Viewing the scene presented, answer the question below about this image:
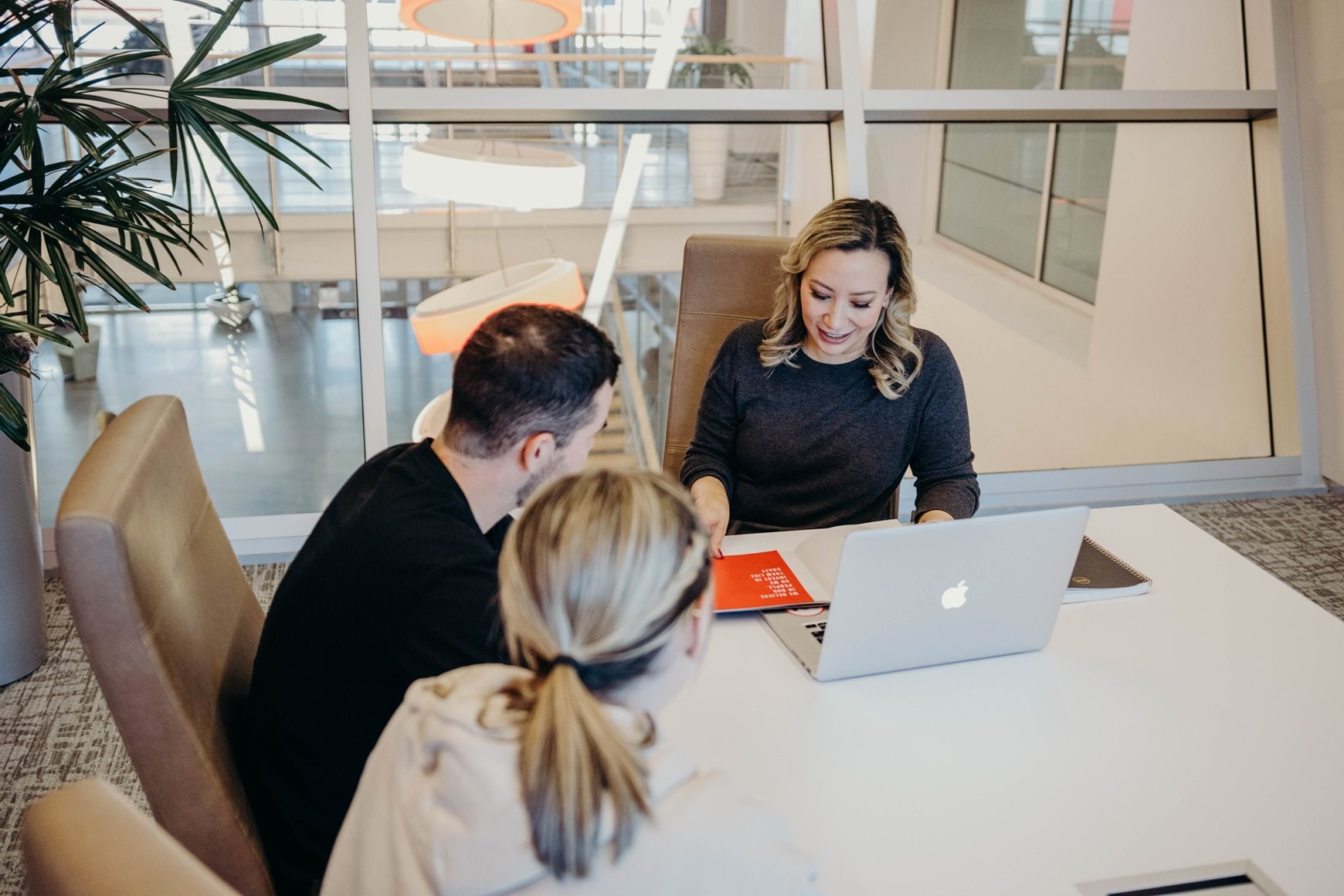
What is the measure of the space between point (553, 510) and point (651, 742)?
189mm

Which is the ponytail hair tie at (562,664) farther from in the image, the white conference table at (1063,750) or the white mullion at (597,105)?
the white mullion at (597,105)

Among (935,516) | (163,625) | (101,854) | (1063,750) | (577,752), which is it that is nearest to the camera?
(101,854)

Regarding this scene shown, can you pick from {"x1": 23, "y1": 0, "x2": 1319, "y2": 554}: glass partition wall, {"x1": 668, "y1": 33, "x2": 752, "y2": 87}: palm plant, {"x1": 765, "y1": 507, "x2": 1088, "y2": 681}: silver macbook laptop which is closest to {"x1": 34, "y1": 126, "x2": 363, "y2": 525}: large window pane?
{"x1": 23, "y1": 0, "x2": 1319, "y2": 554}: glass partition wall

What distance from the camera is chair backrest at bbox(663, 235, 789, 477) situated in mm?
2295

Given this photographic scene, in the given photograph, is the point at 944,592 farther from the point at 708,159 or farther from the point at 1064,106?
the point at 1064,106

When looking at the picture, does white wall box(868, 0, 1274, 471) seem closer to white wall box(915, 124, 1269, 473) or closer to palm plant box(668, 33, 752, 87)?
white wall box(915, 124, 1269, 473)

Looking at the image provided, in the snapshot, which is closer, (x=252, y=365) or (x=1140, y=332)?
(x=252, y=365)

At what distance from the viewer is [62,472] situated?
3.17 meters

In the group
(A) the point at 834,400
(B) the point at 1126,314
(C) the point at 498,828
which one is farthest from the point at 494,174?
(C) the point at 498,828

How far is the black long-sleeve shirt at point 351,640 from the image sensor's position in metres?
1.21

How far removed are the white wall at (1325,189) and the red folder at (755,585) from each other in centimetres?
271

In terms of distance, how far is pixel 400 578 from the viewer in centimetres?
122

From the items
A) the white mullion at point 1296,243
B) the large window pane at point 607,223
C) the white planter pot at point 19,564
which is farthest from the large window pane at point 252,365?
the white mullion at point 1296,243

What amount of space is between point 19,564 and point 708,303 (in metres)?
1.60
